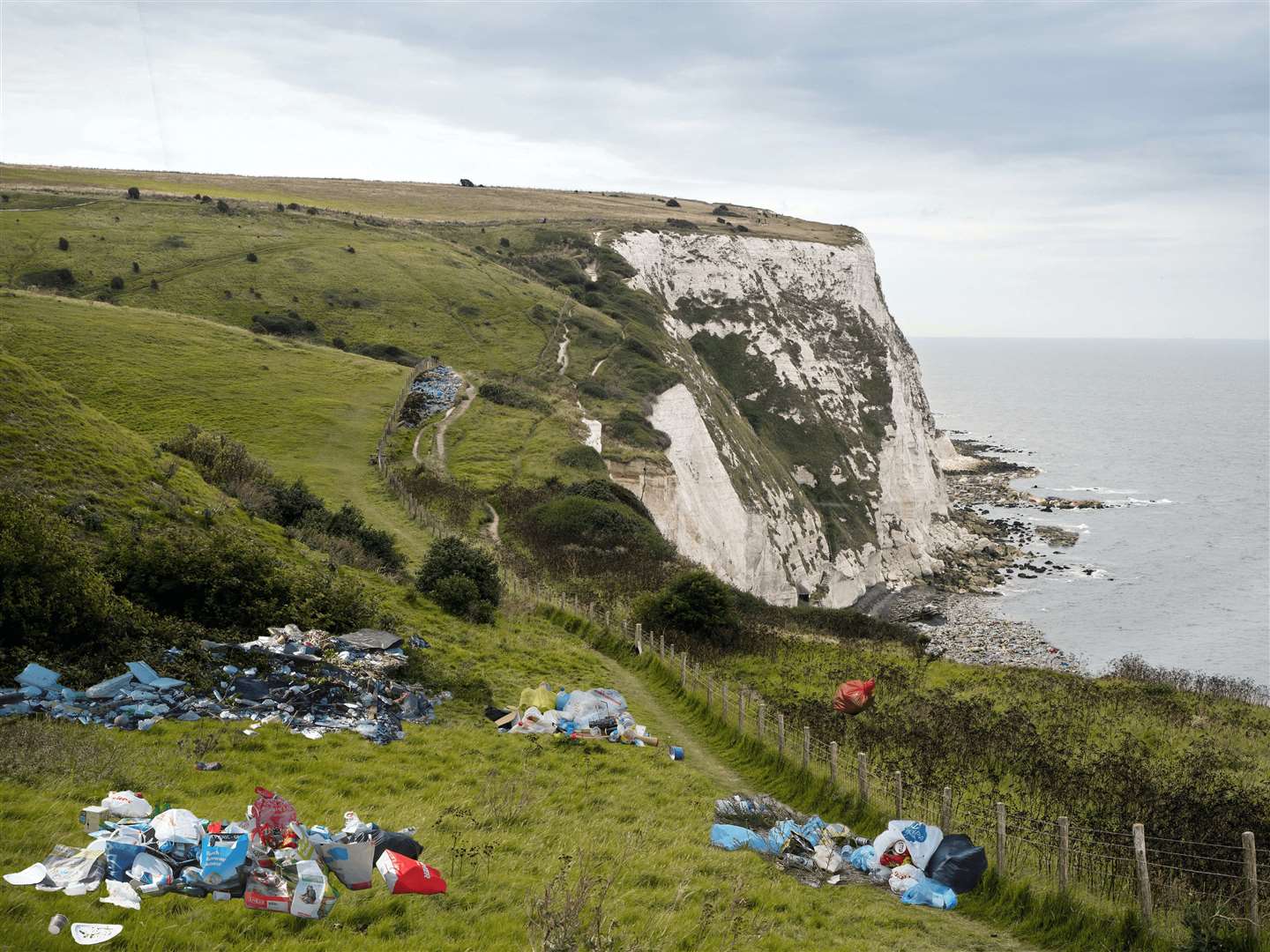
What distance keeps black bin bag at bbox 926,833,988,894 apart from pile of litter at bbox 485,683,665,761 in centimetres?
645

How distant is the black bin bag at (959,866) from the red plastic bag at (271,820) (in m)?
8.85

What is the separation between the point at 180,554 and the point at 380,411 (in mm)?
40415

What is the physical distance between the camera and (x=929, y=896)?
12344 millimetres

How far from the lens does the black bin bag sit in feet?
41.2

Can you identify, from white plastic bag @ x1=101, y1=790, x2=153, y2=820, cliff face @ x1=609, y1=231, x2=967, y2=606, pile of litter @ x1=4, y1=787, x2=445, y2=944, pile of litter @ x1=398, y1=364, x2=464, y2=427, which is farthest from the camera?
cliff face @ x1=609, y1=231, x2=967, y2=606

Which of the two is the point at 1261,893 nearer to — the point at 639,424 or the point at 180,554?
the point at 180,554

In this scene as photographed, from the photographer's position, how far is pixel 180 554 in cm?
1855

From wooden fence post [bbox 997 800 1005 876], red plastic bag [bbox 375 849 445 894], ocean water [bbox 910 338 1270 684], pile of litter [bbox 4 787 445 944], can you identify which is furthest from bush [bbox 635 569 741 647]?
ocean water [bbox 910 338 1270 684]

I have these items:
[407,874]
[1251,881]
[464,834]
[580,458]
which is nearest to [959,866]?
[1251,881]

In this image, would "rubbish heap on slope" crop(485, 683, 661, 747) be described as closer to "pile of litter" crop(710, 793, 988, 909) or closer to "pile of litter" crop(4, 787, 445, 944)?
"pile of litter" crop(710, 793, 988, 909)

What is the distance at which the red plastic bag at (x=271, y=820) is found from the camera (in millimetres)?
9344

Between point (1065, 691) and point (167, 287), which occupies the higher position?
point (167, 287)

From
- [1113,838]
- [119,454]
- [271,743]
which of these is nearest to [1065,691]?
[1113,838]

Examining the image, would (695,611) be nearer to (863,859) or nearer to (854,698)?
(854,698)
